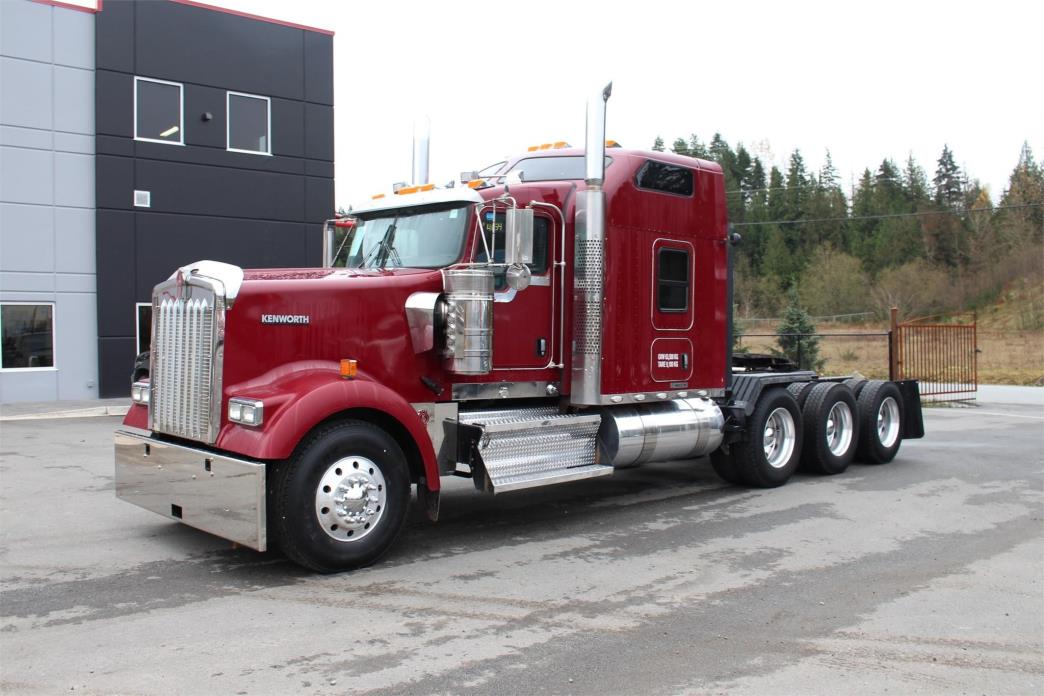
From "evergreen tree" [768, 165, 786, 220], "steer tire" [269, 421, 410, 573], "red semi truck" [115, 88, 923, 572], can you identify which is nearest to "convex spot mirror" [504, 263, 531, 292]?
"red semi truck" [115, 88, 923, 572]

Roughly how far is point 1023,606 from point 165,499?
5.90 m

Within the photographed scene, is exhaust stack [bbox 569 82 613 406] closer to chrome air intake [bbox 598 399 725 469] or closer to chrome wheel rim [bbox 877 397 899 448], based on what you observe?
chrome air intake [bbox 598 399 725 469]

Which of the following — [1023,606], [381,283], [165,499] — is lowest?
[1023,606]

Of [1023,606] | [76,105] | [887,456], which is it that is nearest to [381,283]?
[1023,606]

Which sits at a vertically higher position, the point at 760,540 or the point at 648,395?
the point at 648,395

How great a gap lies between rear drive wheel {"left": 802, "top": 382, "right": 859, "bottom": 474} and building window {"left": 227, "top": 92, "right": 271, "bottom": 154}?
1550 cm

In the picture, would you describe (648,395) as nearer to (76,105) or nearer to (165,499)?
(165,499)

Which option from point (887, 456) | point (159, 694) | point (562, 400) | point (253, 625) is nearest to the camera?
point (159, 694)

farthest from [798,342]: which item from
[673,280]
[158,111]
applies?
[158,111]

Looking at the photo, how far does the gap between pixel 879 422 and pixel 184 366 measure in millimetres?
8610

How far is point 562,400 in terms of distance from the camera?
8.27 m

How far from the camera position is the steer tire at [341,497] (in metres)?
6.02

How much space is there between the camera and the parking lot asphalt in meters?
4.50

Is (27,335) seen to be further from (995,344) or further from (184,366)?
(995,344)
